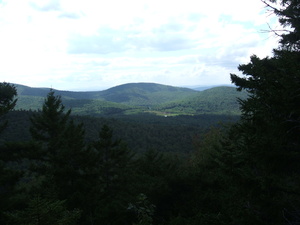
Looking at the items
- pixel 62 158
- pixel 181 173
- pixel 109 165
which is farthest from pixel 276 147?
pixel 109 165

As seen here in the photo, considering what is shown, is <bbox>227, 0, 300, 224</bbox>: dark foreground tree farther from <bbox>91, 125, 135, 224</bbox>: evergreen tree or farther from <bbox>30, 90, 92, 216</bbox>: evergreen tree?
<bbox>91, 125, 135, 224</bbox>: evergreen tree

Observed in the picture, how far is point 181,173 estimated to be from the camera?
16.0 m

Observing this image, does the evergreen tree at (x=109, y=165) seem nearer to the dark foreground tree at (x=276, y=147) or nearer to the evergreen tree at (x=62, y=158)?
the evergreen tree at (x=62, y=158)

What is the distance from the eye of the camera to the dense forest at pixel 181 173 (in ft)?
16.6

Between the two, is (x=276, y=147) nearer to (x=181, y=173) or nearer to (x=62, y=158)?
(x=181, y=173)

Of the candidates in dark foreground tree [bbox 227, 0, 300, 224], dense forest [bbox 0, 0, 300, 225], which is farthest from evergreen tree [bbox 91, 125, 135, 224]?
dark foreground tree [bbox 227, 0, 300, 224]

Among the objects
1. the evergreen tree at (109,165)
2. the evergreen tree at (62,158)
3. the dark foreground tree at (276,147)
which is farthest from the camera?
the evergreen tree at (109,165)

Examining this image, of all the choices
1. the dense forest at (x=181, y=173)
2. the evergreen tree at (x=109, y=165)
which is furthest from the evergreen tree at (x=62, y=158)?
the evergreen tree at (x=109, y=165)

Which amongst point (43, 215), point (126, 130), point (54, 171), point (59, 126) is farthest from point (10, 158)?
point (126, 130)

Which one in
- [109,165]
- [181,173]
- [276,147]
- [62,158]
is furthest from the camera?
[109,165]

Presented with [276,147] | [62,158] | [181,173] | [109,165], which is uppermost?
[276,147]

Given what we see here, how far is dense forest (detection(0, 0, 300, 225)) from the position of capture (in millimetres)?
5074

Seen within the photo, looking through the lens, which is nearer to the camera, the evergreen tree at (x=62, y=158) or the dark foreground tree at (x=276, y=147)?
the dark foreground tree at (x=276, y=147)

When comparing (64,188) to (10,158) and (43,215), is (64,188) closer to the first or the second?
(10,158)
